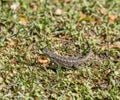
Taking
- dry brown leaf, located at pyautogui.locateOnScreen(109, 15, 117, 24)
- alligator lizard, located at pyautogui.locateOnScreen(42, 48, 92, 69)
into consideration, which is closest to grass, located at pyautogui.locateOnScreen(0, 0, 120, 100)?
dry brown leaf, located at pyautogui.locateOnScreen(109, 15, 117, 24)

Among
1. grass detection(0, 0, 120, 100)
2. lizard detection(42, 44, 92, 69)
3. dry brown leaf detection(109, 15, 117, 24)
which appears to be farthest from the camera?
dry brown leaf detection(109, 15, 117, 24)

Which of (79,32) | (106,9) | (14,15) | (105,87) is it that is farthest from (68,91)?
(106,9)

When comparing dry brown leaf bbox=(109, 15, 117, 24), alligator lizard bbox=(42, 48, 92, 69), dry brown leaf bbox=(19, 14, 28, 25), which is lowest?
alligator lizard bbox=(42, 48, 92, 69)

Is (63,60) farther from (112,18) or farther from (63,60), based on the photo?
(112,18)

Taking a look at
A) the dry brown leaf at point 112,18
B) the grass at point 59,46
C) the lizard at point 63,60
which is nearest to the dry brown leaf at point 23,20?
the grass at point 59,46

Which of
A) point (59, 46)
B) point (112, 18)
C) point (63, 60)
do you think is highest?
point (112, 18)

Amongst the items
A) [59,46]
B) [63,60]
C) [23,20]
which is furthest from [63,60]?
[23,20]

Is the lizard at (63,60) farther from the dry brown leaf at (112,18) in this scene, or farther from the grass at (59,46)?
the dry brown leaf at (112,18)

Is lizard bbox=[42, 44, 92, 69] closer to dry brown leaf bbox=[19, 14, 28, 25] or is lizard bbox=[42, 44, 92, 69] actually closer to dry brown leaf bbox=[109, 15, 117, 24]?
dry brown leaf bbox=[19, 14, 28, 25]

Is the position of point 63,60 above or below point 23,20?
below
